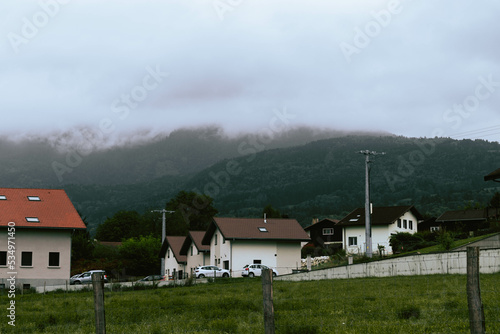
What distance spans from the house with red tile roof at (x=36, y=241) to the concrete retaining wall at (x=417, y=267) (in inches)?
802

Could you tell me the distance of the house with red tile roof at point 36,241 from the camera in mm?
46656

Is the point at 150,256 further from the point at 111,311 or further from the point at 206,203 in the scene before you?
the point at 111,311

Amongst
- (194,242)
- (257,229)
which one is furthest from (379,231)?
(194,242)

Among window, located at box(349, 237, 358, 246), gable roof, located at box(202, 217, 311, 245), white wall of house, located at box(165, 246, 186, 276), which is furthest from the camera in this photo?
window, located at box(349, 237, 358, 246)

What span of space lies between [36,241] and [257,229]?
22361 millimetres

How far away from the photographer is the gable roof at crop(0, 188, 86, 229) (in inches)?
1860

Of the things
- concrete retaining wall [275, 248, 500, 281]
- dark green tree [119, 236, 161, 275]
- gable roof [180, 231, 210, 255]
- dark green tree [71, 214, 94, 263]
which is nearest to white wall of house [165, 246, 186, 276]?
gable roof [180, 231, 210, 255]

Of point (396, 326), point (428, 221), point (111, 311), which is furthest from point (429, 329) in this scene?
point (428, 221)

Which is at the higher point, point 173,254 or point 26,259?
point 173,254

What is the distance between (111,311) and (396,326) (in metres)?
7.54

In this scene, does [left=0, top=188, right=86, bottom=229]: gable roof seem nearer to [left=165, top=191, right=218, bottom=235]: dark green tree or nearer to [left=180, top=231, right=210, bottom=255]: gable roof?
[left=180, top=231, right=210, bottom=255]: gable roof

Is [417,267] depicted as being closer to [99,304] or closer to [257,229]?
[99,304]

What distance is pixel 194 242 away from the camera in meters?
68.7

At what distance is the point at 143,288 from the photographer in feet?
89.8
